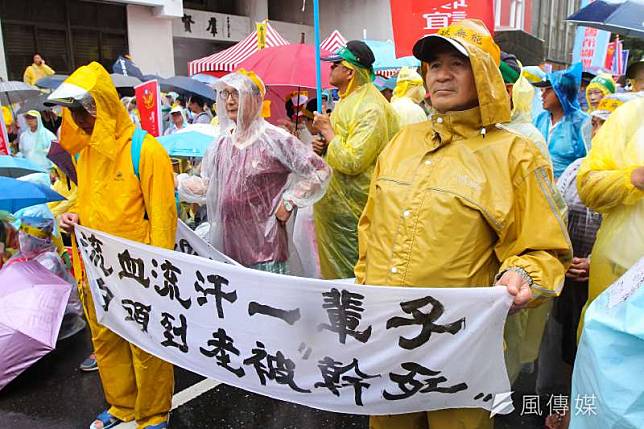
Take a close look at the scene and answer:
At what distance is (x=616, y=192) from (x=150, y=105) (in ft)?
15.9

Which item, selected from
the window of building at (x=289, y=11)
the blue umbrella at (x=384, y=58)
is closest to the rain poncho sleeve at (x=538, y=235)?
the blue umbrella at (x=384, y=58)

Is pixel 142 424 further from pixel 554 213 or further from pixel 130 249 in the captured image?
pixel 554 213

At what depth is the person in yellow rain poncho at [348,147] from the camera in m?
3.42

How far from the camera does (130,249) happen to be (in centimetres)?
265

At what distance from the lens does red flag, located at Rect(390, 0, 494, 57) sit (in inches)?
137

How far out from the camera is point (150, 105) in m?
5.70

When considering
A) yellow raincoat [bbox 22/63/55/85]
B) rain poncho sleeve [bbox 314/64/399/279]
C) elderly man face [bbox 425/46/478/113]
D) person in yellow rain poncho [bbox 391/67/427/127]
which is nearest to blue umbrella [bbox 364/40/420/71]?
person in yellow rain poncho [bbox 391/67/427/127]

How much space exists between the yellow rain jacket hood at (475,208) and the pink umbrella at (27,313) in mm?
2719

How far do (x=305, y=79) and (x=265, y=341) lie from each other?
379 centimetres

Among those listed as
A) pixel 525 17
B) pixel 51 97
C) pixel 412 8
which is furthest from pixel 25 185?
pixel 525 17

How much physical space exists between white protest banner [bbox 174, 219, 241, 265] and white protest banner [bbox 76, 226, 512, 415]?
57cm

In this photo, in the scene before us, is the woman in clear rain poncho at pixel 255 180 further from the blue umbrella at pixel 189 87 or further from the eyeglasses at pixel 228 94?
the blue umbrella at pixel 189 87

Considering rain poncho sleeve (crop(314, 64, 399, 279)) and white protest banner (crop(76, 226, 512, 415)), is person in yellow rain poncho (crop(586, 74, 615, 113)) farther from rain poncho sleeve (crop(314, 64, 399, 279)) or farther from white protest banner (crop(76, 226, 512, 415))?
white protest banner (crop(76, 226, 512, 415))

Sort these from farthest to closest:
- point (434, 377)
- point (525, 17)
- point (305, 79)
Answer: point (525, 17) → point (305, 79) → point (434, 377)
